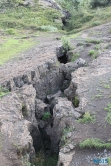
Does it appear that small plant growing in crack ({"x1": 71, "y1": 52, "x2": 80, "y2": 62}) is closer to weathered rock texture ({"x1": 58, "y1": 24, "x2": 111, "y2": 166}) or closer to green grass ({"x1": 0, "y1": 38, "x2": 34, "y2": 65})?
weathered rock texture ({"x1": 58, "y1": 24, "x2": 111, "y2": 166})

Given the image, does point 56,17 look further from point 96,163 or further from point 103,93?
point 96,163

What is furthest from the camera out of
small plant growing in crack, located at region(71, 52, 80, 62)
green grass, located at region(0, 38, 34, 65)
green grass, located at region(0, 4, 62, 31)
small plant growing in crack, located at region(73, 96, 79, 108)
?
green grass, located at region(0, 4, 62, 31)

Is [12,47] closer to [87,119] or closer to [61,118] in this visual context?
[61,118]

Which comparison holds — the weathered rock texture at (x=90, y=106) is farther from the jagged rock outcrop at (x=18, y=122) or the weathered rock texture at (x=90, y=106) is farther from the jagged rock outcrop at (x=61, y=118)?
the jagged rock outcrop at (x=18, y=122)

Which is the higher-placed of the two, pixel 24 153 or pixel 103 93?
pixel 103 93

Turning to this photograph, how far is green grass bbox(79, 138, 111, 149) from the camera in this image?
12766 mm

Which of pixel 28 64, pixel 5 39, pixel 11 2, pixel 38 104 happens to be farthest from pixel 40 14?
pixel 38 104

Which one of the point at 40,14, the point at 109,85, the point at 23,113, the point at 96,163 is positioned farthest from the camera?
the point at 40,14

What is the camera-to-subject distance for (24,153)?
44.9ft

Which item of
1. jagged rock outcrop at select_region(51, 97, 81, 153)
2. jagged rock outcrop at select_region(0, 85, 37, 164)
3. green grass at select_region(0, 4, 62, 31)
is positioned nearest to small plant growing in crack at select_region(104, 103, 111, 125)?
jagged rock outcrop at select_region(51, 97, 81, 153)

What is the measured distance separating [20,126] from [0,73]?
298 inches

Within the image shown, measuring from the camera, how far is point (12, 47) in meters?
28.6

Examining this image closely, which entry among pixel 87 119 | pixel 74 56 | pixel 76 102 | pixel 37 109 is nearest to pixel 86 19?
pixel 74 56

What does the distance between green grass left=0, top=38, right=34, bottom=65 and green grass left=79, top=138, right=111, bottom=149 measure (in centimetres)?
1306
